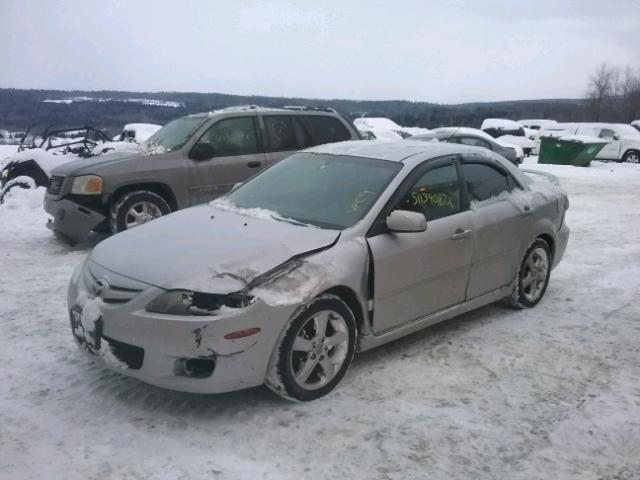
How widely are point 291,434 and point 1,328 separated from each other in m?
2.79

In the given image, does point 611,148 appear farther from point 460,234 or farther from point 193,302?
point 193,302

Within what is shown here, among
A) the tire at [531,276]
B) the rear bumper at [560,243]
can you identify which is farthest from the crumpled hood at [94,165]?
the rear bumper at [560,243]

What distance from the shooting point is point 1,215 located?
31.1ft

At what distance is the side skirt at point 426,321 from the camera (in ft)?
13.2

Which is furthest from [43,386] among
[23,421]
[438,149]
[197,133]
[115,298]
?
[197,133]

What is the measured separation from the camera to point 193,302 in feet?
10.9

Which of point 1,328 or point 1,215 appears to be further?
point 1,215

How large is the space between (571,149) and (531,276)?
1865cm

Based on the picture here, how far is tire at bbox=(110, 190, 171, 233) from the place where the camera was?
7410mm

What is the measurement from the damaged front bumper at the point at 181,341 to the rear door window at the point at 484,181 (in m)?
2.14

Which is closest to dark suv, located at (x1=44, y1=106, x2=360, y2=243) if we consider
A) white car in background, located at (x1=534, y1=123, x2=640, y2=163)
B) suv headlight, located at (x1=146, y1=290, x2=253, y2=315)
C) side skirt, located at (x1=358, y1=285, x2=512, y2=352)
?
side skirt, located at (x1=358, y1=285, x2=512, y2=352)

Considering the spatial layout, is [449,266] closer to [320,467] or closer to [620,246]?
[320,467]

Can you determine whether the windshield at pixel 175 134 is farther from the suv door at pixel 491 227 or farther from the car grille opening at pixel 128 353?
the car grille opening at pixel 128 353

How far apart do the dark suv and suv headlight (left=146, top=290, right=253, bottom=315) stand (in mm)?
4406
